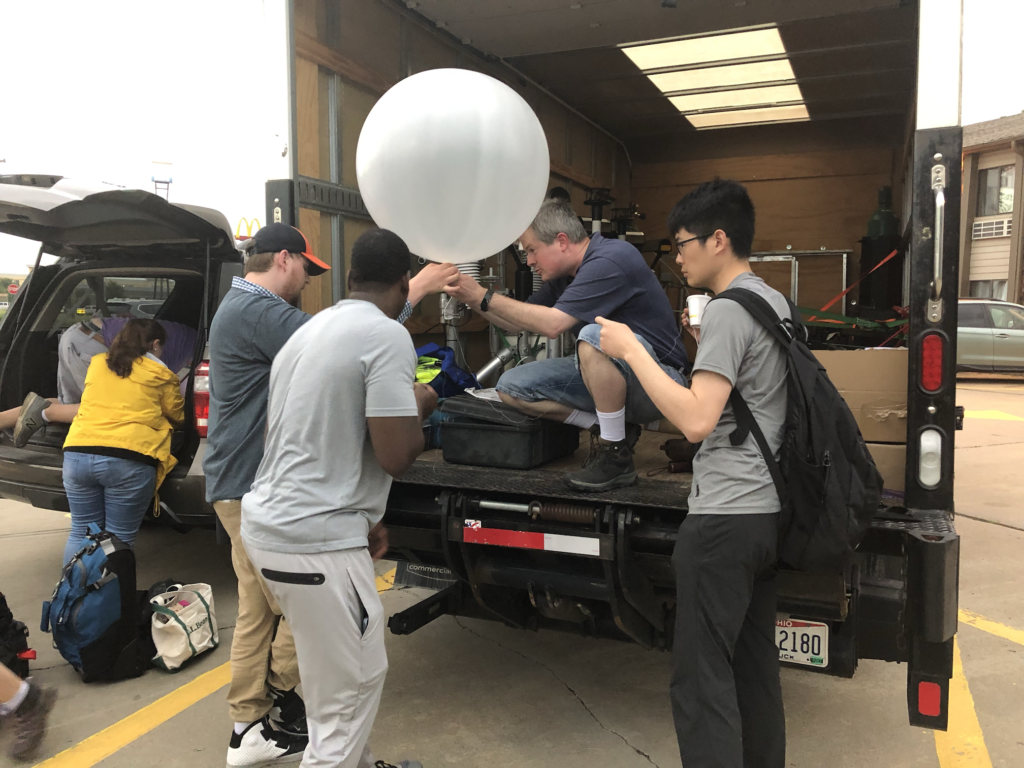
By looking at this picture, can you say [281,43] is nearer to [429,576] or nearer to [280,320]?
[280,320]

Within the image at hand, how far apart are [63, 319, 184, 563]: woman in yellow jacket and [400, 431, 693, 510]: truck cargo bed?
156cm

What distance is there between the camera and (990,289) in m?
23.9

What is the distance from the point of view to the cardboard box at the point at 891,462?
2.55 m

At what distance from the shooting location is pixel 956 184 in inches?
92.6

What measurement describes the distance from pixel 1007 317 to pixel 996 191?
1079 cm

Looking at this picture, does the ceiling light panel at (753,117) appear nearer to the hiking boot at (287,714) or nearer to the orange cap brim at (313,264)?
the orange cap brim at (313,264)

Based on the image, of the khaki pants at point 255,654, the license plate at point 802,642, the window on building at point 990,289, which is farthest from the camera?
the window on building at point 990,289

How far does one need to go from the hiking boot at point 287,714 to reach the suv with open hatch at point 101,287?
4.47ft

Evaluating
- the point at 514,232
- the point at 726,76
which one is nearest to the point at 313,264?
the point at 514,232

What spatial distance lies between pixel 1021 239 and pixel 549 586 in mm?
24632

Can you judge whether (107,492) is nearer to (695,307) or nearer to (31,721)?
(31,721)

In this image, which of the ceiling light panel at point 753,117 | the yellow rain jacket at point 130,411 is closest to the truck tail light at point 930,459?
the yellow rain jacket at point 130,411

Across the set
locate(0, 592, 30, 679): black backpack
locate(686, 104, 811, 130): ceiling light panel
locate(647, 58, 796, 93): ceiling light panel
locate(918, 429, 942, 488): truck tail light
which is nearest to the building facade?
locate(686, 104, 811, 130): ceiling light panel

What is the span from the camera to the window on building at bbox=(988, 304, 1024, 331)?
591 inches
